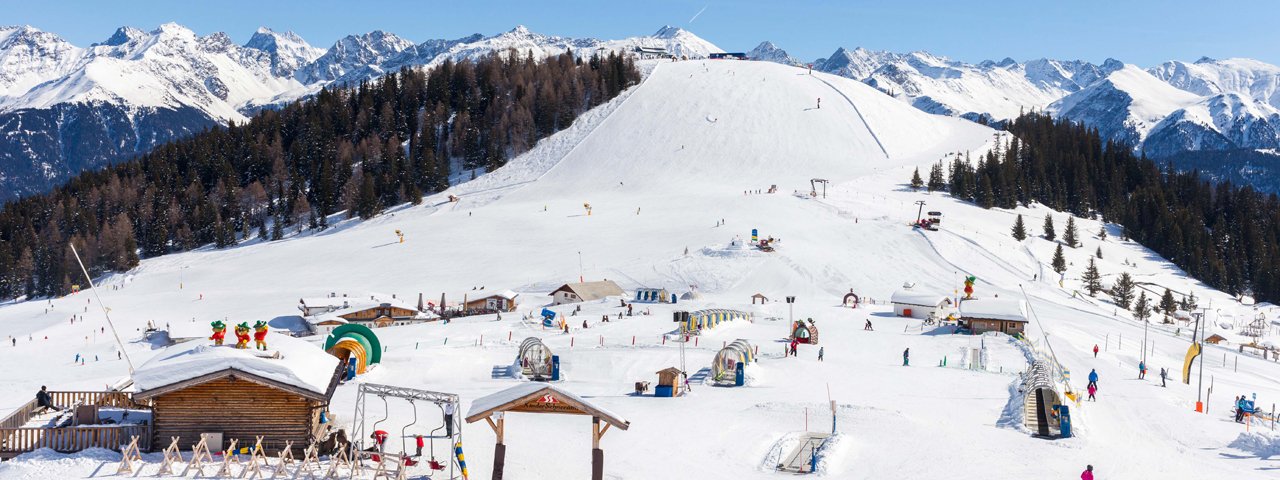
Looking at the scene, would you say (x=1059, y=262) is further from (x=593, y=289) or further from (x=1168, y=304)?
(x=593, y=289)

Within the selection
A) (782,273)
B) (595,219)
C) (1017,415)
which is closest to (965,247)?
(782,273)

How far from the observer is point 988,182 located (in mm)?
96250

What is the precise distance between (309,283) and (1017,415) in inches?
2096

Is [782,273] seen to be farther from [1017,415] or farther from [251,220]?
[251,220]

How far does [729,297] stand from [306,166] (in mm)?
70121

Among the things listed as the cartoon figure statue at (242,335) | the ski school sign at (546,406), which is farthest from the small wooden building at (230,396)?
the ski school sign at (546,406)

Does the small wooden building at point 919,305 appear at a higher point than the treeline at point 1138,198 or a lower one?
lower

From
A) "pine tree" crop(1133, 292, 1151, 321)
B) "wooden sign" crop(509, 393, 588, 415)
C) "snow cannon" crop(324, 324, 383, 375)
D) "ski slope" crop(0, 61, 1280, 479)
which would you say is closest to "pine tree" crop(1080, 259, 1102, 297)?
"ski slope" crop(0, 61, 1280, 479)

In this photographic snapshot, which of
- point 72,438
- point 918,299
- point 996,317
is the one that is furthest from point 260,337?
point 918,299

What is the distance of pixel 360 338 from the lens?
35.7 meters

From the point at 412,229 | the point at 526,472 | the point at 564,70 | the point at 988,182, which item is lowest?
the point at 526,472

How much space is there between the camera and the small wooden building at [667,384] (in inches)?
1293

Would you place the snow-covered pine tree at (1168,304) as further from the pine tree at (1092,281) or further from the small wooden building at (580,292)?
the small wooden building at (580,292)

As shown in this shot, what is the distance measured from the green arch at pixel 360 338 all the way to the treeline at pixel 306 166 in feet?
200
